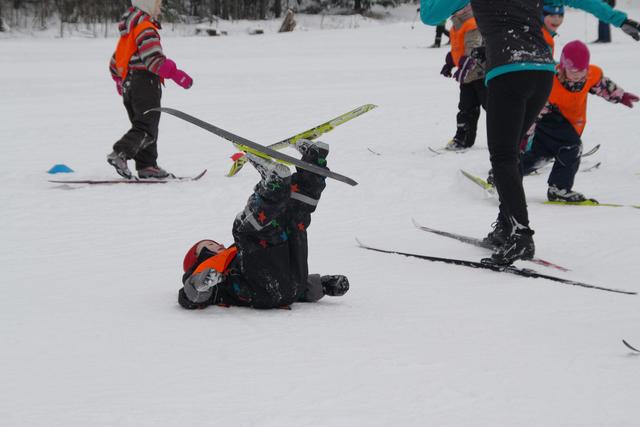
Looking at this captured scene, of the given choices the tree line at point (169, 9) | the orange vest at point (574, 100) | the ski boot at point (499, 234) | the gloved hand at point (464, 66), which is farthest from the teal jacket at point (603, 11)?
the tree line at point (169, 9)

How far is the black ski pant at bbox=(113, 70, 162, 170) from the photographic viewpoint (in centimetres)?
665

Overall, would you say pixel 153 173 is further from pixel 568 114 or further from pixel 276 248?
pixel 276 248

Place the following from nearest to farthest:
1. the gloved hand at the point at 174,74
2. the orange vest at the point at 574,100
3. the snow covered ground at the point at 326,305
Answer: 1. the snow covered ground at the point at 326,305
2. the orange vest at the point at 574,100
3. the gloved hand at the point at 174,74

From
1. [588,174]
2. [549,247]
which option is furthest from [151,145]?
[588,174]

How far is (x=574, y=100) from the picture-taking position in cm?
600

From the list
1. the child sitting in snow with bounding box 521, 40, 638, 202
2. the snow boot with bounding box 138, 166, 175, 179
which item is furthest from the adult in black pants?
the snow boot with bounding box 138, 166, 175, 179

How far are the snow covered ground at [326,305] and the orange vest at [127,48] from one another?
3.22 ft

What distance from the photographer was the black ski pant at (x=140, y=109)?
665 centimetres

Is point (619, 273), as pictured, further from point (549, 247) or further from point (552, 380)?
point (552, 380)

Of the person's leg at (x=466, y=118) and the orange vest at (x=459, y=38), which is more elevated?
the orange vest at (x=459, y=38)

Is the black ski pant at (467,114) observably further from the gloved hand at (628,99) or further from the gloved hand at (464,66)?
the gloved hand at (628,99)

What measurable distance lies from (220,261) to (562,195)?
3684mm

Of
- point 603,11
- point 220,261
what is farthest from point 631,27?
point 220,261

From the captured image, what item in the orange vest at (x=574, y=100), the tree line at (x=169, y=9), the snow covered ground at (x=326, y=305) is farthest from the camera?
the tree line at (x=169, y=9)
